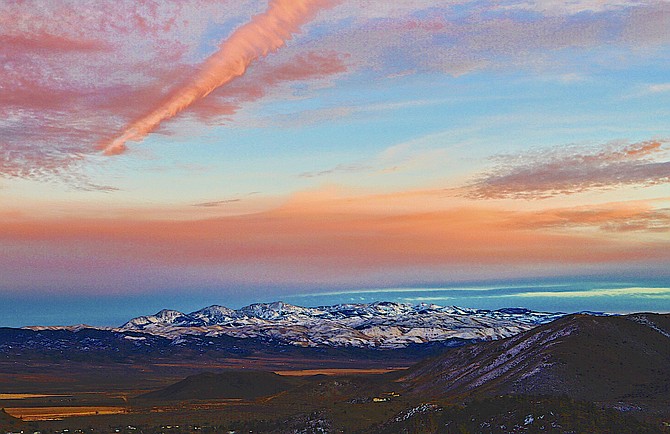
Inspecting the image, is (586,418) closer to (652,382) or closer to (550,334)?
(652,382)

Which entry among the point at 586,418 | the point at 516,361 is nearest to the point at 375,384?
the point at 516,361

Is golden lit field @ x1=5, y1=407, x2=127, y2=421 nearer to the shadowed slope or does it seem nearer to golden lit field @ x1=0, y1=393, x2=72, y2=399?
golden lit field @ x1=0, y1=393, x2=72, y2=399

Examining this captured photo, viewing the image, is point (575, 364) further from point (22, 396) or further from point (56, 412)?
point (22, 396)

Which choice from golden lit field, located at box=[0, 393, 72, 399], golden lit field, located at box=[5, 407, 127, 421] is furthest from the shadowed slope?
golden lit field, located at box=[0, 393, 72, 399]

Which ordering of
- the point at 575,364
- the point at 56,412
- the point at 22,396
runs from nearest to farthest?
1. the point at 575,364
2. the point at 56,412
3. the point at 22,396

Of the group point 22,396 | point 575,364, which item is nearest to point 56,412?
point 22,396

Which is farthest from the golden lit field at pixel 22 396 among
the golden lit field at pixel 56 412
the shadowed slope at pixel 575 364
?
the shadowed slope at pixel 575 364

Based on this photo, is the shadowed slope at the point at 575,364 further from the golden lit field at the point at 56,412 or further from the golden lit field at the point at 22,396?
the golden lit field at the point at 22,396

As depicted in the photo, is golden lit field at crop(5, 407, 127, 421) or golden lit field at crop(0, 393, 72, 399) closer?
golden lit field at crop(5, 407, 127, 421)
